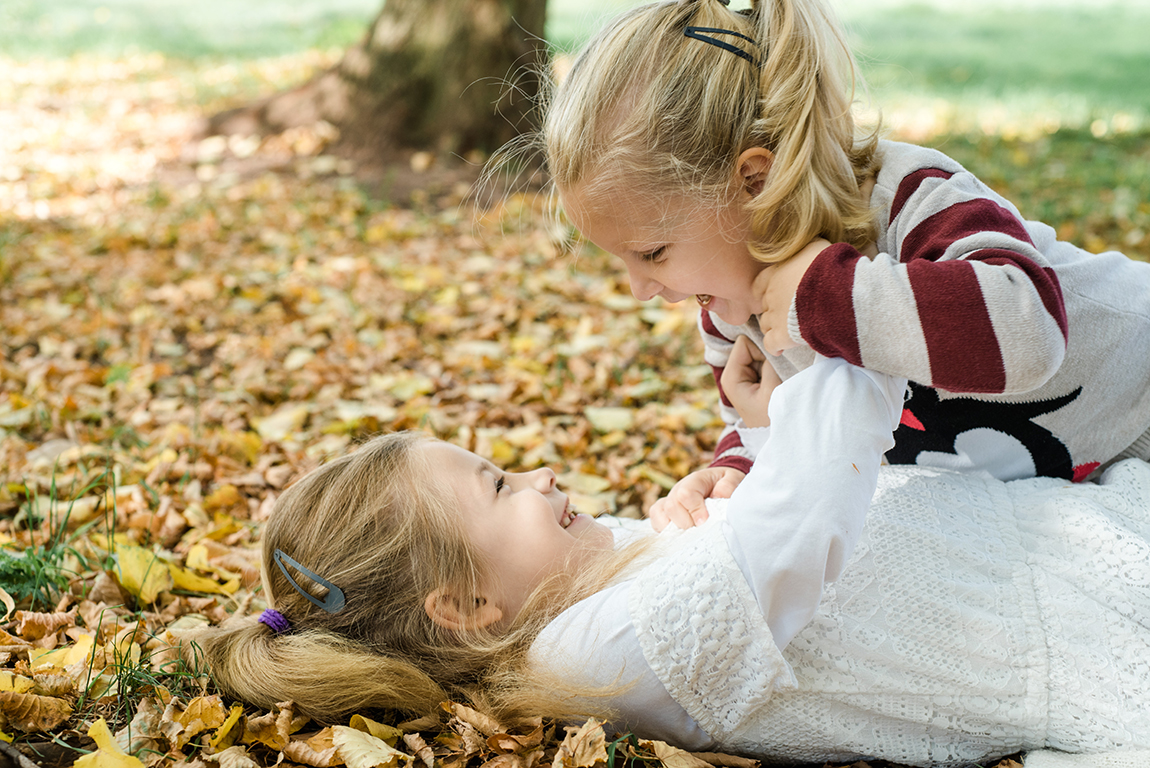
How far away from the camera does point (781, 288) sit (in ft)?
5.11

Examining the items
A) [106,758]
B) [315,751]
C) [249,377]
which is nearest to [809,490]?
[315,751]

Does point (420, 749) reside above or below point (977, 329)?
below

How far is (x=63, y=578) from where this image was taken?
81.7 inches

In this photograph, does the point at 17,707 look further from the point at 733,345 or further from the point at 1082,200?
the point at 1082,200

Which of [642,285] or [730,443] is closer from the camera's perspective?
[642,285]

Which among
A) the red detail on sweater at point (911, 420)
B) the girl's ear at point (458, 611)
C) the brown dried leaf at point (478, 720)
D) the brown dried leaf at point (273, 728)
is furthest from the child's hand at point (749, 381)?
the brown dried leaf at point (273, 728)

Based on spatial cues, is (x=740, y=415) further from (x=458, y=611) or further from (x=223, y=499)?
(x=223, y=499)

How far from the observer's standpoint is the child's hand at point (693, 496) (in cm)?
191

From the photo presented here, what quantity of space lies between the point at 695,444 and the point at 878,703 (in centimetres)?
150

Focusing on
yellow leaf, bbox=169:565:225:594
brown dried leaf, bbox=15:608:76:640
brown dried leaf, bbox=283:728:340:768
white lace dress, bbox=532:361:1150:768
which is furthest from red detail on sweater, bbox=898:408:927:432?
brown dried leaf, bbox=15:608:76:640

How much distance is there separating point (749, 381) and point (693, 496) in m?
0.32

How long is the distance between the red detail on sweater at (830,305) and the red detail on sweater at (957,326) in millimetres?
99

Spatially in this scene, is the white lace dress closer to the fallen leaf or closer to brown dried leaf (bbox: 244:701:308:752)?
brown dried leaf (bbox: 244:701:308:752)

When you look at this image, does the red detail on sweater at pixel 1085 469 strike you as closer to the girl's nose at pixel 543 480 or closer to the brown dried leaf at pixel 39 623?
the girl's nose at pixel 543 480
